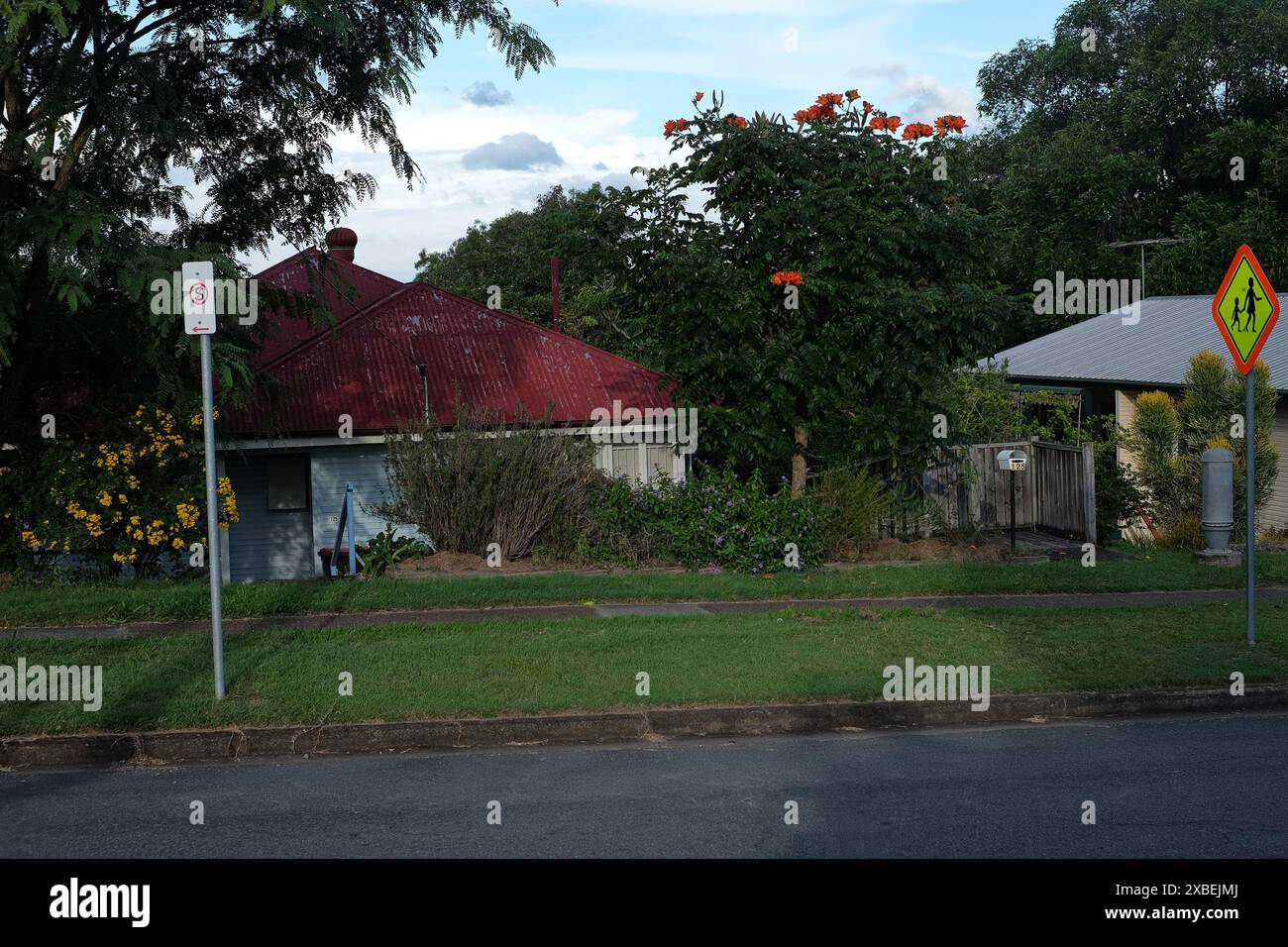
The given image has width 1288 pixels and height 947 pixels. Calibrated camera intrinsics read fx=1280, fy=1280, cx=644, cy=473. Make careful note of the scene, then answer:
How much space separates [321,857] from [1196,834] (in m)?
4.29

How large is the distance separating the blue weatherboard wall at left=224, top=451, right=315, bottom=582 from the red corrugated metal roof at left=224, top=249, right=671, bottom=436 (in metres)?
1.32

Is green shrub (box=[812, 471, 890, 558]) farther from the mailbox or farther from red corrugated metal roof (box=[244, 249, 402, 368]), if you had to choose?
red corrugated metal roof (box=[244, 249, 402, 368])

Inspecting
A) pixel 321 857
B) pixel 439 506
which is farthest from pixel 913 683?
pixel 439 506

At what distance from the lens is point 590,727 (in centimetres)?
851

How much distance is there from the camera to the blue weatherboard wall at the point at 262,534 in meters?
18.7

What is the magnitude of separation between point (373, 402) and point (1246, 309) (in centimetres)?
1208

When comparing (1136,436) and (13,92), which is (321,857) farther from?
(1136,436)

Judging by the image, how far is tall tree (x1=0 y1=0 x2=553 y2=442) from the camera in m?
12.3
